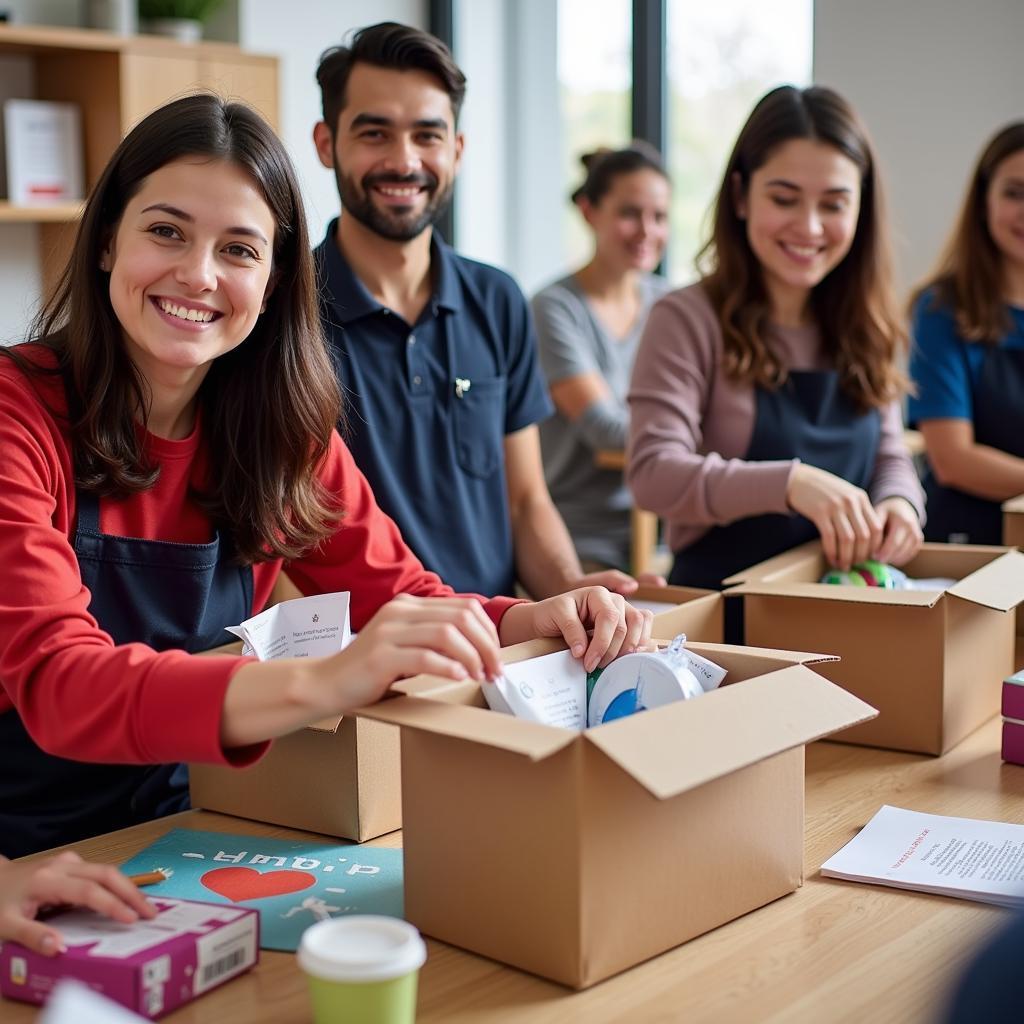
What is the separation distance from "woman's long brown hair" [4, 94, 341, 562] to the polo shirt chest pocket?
566 millimetres

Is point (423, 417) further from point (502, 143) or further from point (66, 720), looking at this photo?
point (502, 143)

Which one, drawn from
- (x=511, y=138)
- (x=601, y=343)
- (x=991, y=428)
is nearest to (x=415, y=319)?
(x=991, y=428)

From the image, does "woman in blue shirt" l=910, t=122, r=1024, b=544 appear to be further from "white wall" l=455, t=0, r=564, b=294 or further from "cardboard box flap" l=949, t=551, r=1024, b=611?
"white wall" l=455, t=0, r=564, b=294

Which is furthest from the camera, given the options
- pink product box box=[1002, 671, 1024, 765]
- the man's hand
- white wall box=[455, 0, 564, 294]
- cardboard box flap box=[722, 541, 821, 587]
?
white wall box=[455, 0, 564, 294]

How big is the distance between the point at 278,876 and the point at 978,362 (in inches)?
78.1

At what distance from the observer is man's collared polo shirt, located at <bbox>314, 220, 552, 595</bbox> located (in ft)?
6.90

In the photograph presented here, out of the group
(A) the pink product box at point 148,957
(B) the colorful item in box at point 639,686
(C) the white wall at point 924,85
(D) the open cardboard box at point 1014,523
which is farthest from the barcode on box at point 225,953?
(C) the white wall at point 924,85

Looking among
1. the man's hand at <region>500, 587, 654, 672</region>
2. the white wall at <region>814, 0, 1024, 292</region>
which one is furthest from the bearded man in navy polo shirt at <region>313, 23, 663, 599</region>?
the white wall at <region>814, 0, 1024, 292</region>

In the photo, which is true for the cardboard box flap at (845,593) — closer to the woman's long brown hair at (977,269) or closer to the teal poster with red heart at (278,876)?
the teal poster with red heart at (278,876)

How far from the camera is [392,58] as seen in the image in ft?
7.06

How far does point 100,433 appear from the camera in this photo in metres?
1.40

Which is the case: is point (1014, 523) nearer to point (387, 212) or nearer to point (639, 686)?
point (387, 212)

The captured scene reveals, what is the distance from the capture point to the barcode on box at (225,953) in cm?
100

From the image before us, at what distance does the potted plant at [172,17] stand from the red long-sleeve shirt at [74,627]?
343 cm
